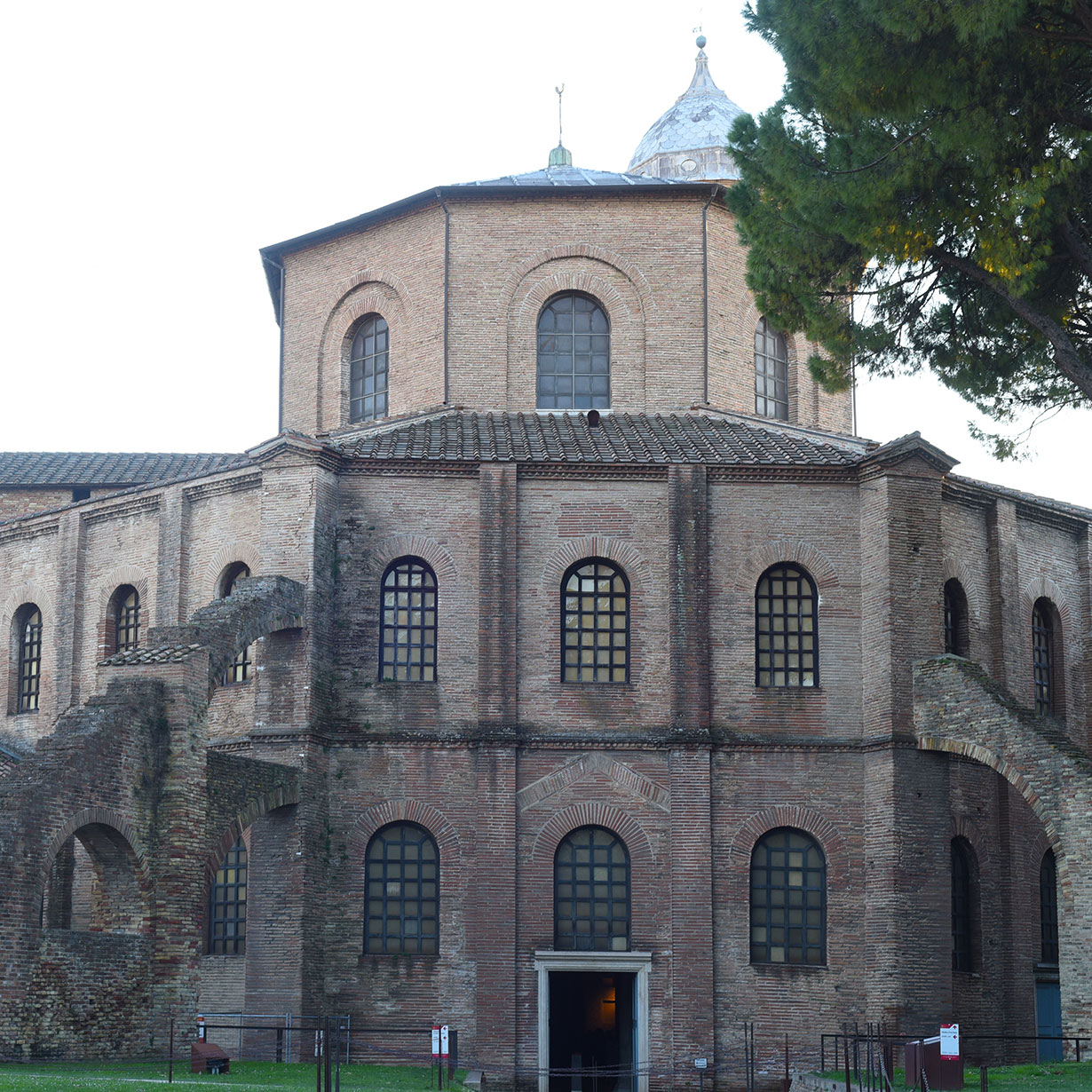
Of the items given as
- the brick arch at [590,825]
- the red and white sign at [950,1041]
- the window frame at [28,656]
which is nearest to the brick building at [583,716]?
the brick arch at [590,825]

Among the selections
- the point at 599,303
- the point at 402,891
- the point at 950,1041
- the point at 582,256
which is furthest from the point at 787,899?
the point at 582,256

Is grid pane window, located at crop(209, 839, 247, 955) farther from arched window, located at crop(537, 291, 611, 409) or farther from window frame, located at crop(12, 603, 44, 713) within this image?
arched window, located at crop(537, 291, 611, 409)

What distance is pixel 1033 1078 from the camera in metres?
18.2

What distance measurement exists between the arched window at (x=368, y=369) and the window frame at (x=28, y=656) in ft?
20.3

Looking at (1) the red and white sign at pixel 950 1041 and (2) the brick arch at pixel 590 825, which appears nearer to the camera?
(1) the red and white sign at pixel 950 1041

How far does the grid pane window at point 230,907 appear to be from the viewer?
2389 cm

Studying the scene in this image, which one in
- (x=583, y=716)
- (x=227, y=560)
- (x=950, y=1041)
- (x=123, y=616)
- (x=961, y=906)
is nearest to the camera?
(x=950, y=1041)

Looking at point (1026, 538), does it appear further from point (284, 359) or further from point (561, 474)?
point (284, 359)

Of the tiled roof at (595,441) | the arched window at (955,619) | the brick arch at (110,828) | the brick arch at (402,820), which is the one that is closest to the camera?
the brick arch at (110,828)

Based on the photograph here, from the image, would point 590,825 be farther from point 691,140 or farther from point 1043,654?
point 691,140

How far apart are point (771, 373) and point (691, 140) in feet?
48.1

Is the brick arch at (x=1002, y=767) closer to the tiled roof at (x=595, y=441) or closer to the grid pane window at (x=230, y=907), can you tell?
the tiled roof at (x=595, y=441)

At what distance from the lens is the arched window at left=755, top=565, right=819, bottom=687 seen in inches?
936

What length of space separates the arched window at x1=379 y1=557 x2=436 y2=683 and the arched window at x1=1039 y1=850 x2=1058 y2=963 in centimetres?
946
